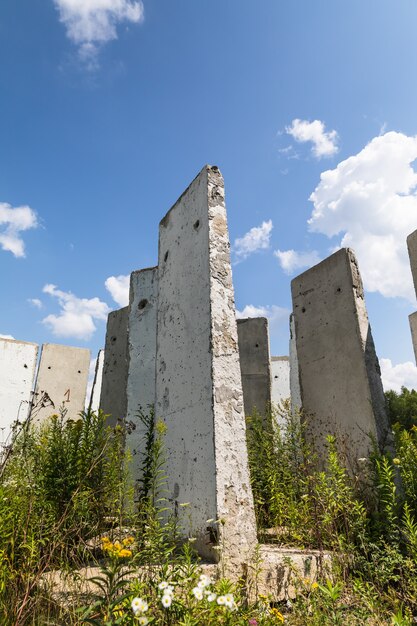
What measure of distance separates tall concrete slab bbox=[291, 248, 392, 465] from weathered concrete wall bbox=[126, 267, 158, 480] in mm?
2082

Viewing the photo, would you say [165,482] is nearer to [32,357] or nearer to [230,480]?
[230,480]

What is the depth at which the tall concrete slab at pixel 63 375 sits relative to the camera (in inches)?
398

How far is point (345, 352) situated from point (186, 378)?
247cm

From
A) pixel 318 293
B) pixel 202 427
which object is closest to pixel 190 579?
pixel 202 427

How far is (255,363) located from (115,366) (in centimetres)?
255

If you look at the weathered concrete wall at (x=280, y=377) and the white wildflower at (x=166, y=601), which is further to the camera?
the weathered concrete wall at (x=280, y=377)

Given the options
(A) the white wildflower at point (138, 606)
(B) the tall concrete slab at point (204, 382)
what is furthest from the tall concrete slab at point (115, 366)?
(A) the white wildflower at point (138, 606)

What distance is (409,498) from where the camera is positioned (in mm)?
3793

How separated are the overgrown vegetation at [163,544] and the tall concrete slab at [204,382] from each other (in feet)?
0.74

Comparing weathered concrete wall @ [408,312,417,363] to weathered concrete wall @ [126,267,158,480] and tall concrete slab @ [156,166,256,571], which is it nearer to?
weathered concrete wall @ [126,267,158,480]

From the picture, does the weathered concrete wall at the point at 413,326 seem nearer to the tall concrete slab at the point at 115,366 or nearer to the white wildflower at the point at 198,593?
the tall concrete slab at the point at 115,366

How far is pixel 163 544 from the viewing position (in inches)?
106

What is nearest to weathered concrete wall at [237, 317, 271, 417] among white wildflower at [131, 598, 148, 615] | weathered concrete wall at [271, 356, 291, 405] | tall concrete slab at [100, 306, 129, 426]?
tall concrete slab at [100, 306, 129, 426]

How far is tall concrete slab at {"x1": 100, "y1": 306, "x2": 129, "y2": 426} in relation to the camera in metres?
6.81
